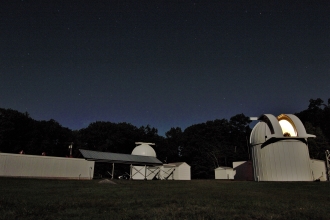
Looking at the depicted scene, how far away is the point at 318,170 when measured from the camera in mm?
24656

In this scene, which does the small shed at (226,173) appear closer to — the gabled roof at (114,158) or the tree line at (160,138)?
the gabled roof at (114,158)

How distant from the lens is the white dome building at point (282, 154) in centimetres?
1966

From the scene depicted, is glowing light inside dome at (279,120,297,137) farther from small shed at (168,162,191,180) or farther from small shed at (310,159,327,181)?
small shed at (168,162,191,180)

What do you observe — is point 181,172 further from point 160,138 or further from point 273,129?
point 160,138

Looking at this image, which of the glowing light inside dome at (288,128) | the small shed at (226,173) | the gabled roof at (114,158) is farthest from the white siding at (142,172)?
the glowing light inside dome at (288,128)

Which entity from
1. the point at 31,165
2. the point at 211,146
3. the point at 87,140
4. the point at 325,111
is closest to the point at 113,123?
the point at 87,140

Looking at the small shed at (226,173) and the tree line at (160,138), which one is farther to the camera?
the tree line at (160,138)

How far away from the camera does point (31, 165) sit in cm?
2716

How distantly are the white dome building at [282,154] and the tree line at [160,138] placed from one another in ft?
72.7

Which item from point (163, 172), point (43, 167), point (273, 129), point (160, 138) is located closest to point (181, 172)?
point (163, 172)

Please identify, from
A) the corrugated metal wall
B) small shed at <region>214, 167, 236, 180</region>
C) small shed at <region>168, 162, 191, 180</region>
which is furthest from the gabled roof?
small shed at <region>214, 167, 236, 180</region>

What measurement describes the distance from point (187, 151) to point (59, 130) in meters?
33.1

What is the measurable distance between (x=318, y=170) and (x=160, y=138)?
48.3 metres

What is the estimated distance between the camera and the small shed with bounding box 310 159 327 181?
77.6ft
